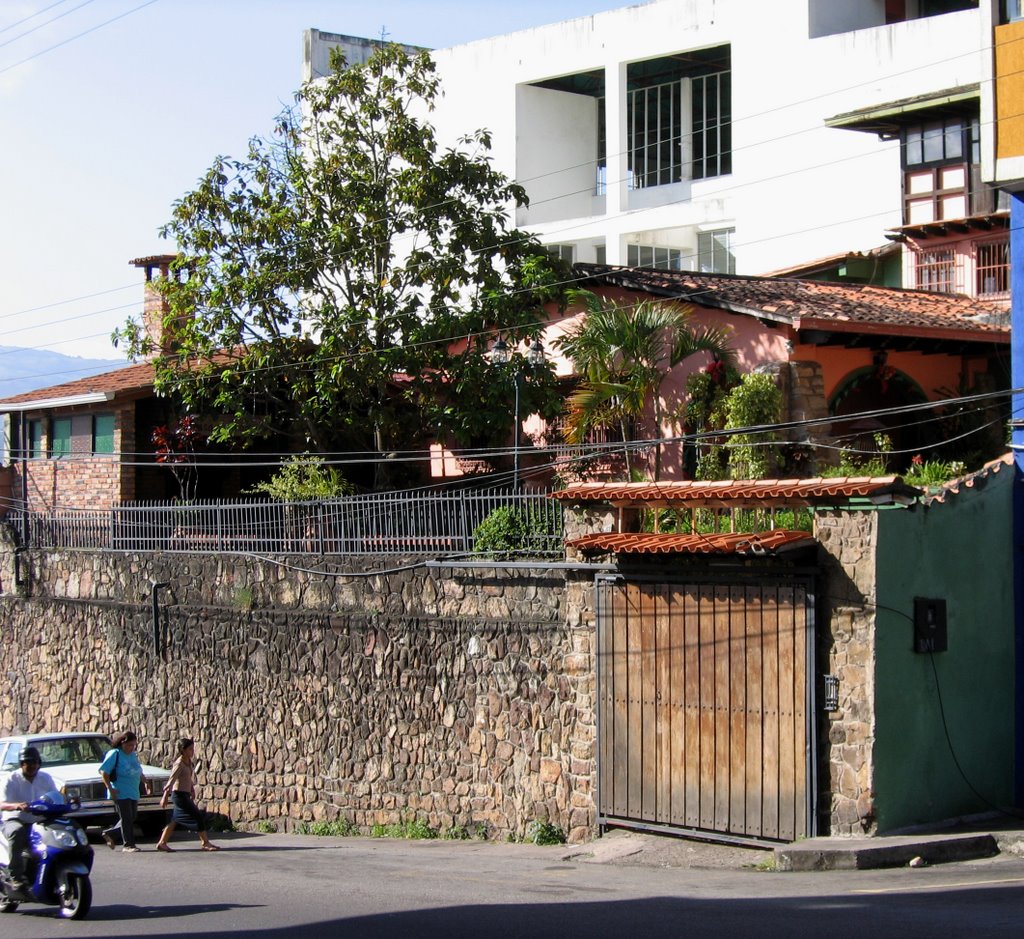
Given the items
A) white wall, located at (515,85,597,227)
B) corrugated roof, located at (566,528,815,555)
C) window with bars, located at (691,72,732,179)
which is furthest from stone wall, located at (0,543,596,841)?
window with bars, located at (691,72,732,179)

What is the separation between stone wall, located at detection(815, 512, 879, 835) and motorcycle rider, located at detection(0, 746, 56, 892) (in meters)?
7.10

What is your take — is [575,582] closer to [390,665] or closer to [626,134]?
[390,665]

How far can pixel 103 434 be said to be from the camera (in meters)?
27.5

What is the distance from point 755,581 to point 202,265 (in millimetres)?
12875

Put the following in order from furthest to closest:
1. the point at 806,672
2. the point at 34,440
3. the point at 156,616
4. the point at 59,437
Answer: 1. the point at 34,440
2. the point at 59,437
3. the point at 156,616
4. the point at 806,672

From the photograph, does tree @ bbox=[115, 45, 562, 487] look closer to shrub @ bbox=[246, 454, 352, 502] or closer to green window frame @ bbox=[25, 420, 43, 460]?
shrub @ bbox=[246, 454, 352, 502]

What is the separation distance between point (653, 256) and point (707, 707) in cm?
2836

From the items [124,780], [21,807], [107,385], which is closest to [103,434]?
[107,385]

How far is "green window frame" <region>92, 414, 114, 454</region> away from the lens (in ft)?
89.4

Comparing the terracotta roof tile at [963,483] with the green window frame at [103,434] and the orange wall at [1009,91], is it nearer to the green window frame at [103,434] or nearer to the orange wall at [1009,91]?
the orange wall at [1009,91]

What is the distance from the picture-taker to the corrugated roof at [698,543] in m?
12.8

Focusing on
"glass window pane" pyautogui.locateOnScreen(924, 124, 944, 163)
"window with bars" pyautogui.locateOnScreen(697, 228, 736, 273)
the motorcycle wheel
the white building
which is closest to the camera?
the motorcycle wheel

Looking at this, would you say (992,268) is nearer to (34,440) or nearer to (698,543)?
(698,543)

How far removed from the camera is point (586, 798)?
15125mm
